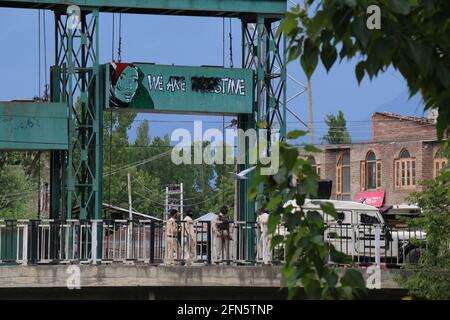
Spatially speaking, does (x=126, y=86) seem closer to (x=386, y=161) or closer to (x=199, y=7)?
(x=199, y=7)

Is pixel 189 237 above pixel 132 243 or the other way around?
above

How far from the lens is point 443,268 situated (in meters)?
25.4

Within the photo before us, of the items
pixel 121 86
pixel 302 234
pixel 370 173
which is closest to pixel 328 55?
pixel 302 234

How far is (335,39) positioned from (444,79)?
63 cm

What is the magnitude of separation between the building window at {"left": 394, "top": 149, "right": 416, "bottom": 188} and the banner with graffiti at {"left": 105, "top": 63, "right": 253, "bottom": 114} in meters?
47.8

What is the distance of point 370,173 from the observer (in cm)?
8456

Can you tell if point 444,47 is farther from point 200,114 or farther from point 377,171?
point 377,171

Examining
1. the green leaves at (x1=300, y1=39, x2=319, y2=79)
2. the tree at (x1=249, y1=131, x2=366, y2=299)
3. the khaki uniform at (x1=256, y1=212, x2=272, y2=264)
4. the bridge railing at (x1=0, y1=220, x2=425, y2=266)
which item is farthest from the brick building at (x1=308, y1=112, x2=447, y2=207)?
the green leaves at (x1=300, y1=39, x2=319, y2=79)

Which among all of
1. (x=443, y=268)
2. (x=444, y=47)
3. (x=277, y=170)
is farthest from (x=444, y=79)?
(x=443, y=268)

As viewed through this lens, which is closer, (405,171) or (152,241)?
(152,241)

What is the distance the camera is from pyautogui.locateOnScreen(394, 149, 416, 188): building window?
260 feet

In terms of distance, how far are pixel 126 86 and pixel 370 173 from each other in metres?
55.2

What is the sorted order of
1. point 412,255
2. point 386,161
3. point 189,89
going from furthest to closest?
point 386,161 < point 189,89 < point 412,255
